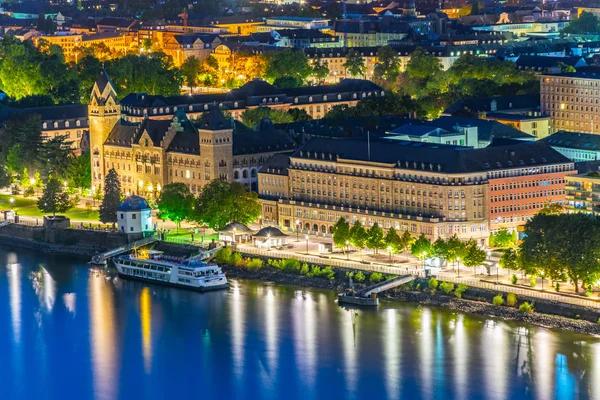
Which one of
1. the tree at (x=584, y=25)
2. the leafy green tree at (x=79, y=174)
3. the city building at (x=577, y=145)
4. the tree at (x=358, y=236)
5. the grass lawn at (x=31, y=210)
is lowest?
the grass lawn at (x=31, y=210)

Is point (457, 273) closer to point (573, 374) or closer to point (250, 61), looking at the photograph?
point (573, 374)

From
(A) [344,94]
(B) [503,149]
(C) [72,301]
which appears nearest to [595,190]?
(B) [503,149]

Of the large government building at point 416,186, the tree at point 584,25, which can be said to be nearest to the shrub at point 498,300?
the large government building at point 416,186

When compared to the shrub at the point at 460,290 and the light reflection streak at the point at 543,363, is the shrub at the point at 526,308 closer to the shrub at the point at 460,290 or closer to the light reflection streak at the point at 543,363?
the light reflection streak at the point at 543,363

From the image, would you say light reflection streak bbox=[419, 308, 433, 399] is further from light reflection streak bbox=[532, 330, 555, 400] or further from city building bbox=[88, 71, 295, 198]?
city building bbox=[88, 71, 295, 198]

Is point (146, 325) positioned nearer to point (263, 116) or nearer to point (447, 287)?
point (447, 287)

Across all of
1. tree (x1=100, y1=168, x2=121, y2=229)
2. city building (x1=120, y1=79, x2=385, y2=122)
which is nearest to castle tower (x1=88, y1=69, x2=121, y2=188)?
city building (x1=120, y1=79, x2=385, y2=122)
